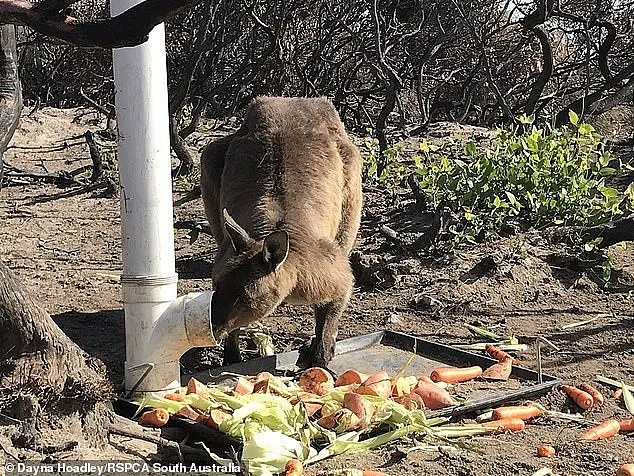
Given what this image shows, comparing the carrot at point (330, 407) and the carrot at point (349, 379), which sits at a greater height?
the carrot at point (330, 407)

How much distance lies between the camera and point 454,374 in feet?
15.9

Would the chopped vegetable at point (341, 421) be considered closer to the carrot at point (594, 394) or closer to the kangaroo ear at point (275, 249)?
the kangaroo ear at point (275, 249)

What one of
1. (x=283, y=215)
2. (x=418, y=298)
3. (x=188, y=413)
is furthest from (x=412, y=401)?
(x=418, y=298)

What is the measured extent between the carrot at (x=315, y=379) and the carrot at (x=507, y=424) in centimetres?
79

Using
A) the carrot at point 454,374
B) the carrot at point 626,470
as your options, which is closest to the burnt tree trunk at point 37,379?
the carrot at point 454,374

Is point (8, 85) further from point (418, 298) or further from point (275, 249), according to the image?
point (418, 298)

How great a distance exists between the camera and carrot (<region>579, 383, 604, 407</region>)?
4629 millimetres

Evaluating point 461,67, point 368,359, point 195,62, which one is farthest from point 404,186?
point 461,67

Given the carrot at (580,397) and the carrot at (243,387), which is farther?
the carrot at (580,397)

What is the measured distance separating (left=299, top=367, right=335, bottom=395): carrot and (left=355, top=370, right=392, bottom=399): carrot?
20 cm

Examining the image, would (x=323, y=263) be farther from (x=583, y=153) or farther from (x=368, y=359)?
(x=583, y=153)

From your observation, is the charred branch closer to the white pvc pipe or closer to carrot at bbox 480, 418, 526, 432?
the white pvc pipe

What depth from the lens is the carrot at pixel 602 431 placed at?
4148mm

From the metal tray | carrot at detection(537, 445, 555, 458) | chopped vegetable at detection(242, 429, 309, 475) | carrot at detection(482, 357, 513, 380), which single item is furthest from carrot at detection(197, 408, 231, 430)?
carrot at detection(482, 357, 513, 380)
